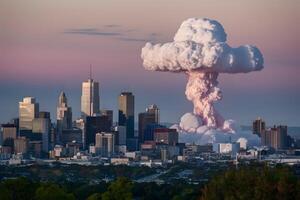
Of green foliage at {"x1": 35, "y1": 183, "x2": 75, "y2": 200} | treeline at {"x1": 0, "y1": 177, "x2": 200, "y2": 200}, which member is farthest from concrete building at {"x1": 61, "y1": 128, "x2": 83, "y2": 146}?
green foliage at {"x1": 35, "y1": 183, "x2": 75, "y2": 200}

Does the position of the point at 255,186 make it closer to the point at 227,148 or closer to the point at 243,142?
the point at 227,148

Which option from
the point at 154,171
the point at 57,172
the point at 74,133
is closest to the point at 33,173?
the point at 57,172

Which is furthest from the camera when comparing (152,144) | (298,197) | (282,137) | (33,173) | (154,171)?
(282,137)

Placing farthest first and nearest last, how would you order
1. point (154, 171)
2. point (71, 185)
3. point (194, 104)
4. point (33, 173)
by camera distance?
point (194, 104), point (154, 171), point (33, 173), point (71, 185)

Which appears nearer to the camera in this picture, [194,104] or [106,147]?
[194,104]

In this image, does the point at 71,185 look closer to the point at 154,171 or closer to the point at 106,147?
the point at 154,171

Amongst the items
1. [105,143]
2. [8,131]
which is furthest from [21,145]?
[8,131]
